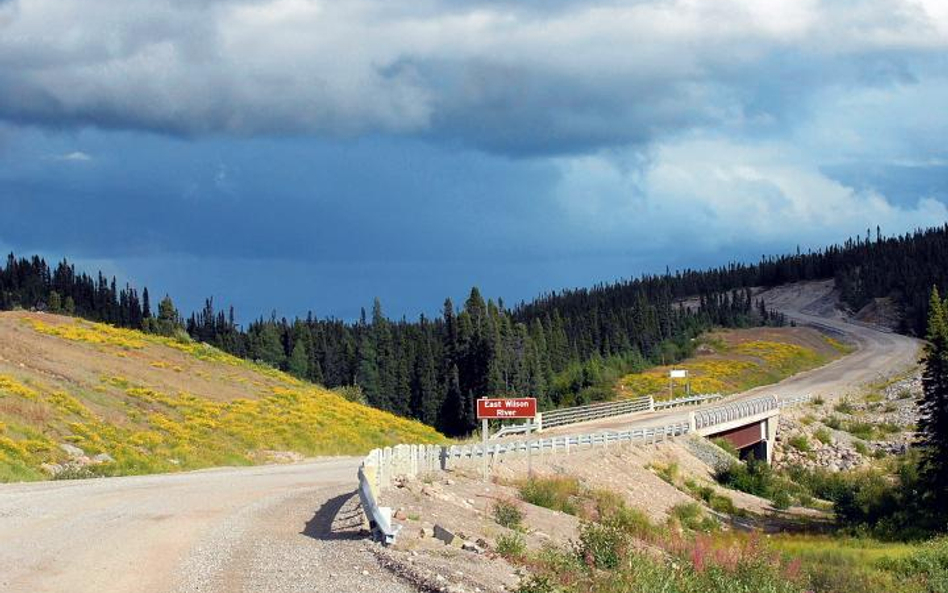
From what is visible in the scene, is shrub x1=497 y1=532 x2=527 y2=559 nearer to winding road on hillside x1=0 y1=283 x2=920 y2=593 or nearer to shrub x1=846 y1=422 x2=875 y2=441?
winding road on hillside x1=0 y1=283 x2=920 y2=593

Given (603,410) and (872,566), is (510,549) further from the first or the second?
(603,410)

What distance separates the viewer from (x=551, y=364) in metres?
147

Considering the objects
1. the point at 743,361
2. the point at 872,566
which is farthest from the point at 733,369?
the point at 872,566

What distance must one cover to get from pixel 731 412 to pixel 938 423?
1680cm

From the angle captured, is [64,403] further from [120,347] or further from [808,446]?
[808,446]

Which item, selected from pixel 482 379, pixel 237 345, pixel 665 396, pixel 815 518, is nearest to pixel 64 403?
pixel 815 518

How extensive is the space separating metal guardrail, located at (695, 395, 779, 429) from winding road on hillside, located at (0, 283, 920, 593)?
117ft

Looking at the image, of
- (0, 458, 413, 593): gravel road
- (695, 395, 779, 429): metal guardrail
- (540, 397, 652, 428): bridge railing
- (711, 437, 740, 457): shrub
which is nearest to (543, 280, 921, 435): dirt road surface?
(540, 397, 652, 428): bridge railing

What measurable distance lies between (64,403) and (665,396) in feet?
199

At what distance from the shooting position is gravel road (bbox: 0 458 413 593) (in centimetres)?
1434

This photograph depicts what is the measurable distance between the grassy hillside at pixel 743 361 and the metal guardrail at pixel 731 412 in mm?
19002

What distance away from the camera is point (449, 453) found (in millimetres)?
35000

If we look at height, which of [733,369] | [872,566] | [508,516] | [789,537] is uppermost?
[508,516]

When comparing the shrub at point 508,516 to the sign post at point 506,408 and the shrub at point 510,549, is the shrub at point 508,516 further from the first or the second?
the shrub at point 510,549
